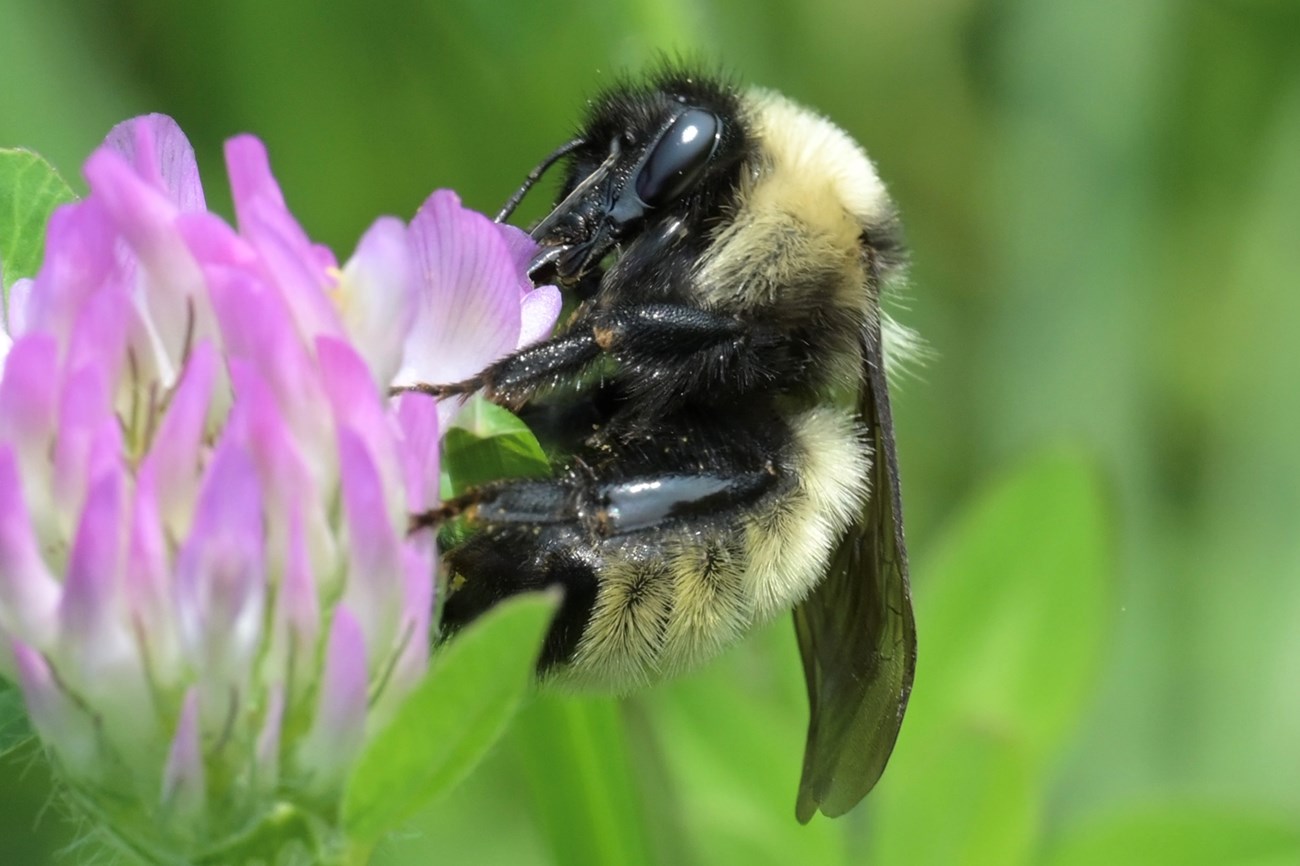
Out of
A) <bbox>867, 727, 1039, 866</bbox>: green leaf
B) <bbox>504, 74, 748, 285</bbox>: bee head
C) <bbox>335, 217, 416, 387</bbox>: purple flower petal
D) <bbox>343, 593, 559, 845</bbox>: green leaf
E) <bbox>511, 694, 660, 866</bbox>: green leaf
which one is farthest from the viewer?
<bbox>867, 727, 1039, 866</bbox>: green leaf

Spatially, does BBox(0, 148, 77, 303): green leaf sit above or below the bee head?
above

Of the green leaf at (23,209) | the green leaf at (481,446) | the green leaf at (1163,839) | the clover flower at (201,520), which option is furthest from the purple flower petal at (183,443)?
the green leaf at (1163,839)

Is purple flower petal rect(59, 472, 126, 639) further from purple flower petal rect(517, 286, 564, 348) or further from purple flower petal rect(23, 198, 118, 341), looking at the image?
purple flower petal rect(517, 286, 564, 348)

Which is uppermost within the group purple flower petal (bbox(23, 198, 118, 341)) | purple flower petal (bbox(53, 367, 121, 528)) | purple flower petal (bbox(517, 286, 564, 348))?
purple flower petal (bbox(23, 198, 118, 341))

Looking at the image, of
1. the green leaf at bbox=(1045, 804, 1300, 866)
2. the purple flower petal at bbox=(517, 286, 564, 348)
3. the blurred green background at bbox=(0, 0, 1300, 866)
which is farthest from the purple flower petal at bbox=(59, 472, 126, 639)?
the green leaf at bbox=(1045, 804, 1300, 866)

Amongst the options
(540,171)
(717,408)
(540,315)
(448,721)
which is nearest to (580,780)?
(717,408)

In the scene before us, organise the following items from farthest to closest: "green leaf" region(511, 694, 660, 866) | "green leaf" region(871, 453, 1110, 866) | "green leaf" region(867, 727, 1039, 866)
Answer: "green leaf" region(871, 453, 1110, 866) → "green leaf" region(867, 727, 1039, 866) → "green leaf" region(511, 694, 660, 866)

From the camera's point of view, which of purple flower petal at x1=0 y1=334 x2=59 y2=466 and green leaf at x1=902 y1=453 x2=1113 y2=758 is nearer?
purple flower petal at x1=0 y1=334 x2=59 y2=466

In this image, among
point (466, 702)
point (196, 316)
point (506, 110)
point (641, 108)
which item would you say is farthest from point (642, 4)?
point (466, 702)
